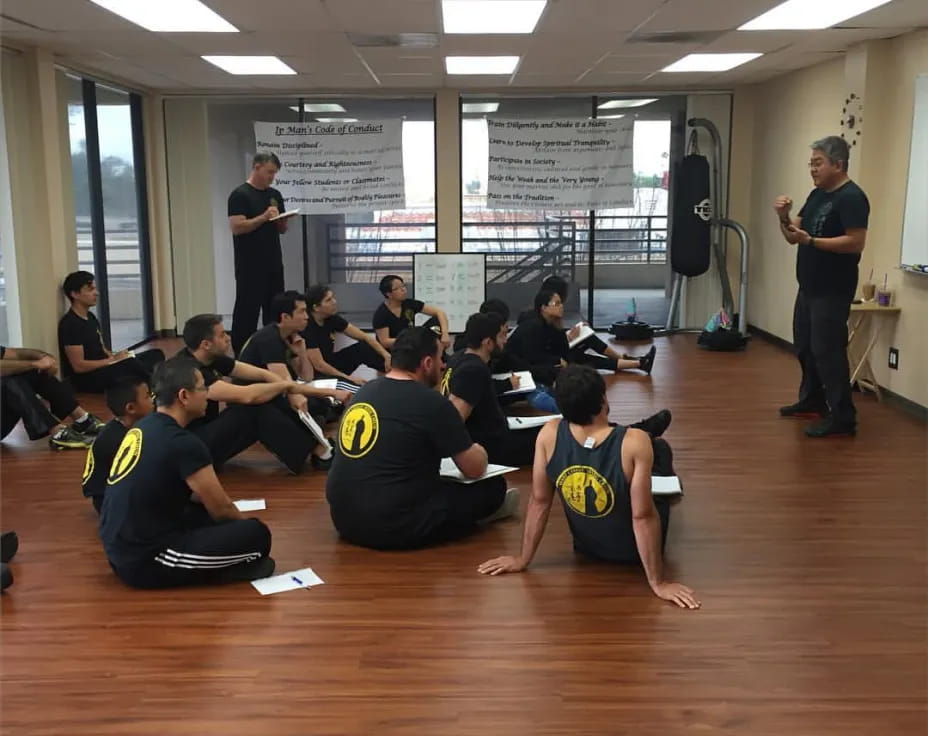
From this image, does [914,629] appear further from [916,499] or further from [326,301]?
[326,301]

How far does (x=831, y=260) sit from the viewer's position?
5398 mm

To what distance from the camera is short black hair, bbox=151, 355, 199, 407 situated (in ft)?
10.5

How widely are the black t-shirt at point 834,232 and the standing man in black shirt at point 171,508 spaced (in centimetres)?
368

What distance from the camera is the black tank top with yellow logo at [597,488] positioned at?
3.22 m

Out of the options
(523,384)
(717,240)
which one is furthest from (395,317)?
(717,240)

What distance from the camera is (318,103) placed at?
9781 millimetres

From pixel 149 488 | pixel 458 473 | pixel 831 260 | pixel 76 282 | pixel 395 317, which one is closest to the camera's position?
pixel 149 488

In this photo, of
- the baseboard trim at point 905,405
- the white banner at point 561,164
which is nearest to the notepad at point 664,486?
the baseboard trim at point 905,405

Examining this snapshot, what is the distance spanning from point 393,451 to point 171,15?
11.6 ft

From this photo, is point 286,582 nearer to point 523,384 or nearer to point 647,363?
point 523,384

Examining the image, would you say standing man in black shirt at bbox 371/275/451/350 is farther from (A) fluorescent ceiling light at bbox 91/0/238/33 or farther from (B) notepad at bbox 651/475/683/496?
(B) notepad at bbox 651/475/683/496

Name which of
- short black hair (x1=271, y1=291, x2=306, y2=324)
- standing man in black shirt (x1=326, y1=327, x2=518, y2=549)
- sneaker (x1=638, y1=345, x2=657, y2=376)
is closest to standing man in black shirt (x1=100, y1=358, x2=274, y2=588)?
standing man in black shirt (x1=326, y1=327, x2=518, y2=549)

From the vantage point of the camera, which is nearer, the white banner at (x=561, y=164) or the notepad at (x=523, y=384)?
the notepad at (x=523, y=384)

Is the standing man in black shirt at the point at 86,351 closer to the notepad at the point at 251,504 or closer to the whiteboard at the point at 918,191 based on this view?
the notepad at the point at 251,504
